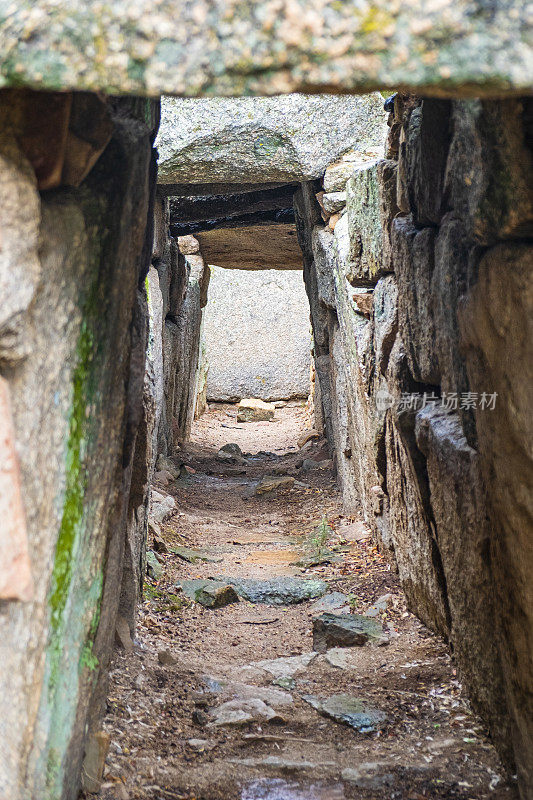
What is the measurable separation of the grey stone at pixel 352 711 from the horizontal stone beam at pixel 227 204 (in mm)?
6335

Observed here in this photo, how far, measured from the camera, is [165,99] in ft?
20.6

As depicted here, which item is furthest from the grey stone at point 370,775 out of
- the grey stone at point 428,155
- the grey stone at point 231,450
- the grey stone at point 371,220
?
the grey stone at point 231,450

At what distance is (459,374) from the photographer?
9.48ft

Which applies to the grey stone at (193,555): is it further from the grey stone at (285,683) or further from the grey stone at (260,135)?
the grey stone at (260,135)

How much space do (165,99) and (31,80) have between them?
528 cm

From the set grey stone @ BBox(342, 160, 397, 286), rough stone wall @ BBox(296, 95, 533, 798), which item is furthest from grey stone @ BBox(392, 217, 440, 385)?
grey stone @ BBox(342, 160, 397, 286)

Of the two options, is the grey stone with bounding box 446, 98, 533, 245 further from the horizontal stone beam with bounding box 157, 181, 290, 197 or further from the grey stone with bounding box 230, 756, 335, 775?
the horizontal stone beam with bounding box 157, 181, 290, 197

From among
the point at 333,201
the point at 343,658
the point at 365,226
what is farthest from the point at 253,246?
the point at 343,658

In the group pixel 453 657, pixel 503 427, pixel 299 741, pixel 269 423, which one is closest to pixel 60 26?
pixel 503 427

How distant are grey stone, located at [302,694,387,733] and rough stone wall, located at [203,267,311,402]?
14.2 m

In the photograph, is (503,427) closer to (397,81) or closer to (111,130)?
(397,81)

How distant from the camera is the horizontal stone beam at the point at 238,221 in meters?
9.14

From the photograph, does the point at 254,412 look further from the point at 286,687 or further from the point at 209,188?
the point at 286,687

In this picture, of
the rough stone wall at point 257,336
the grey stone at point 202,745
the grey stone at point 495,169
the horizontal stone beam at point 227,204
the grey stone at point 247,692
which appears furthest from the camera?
the rough stone wall at point 257,336
